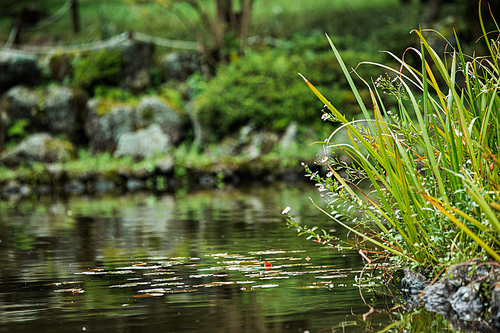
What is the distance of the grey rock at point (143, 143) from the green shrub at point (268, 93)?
4.90 feet

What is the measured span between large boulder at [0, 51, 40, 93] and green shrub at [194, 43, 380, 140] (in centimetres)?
720

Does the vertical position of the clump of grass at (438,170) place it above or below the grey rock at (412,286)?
above

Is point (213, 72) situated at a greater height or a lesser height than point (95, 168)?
greater

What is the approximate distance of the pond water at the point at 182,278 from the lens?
366 centimetres

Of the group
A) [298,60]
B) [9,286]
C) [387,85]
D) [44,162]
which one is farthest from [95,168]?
[387,85]

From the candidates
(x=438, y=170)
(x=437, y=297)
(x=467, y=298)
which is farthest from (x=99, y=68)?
(x=467, y=298)

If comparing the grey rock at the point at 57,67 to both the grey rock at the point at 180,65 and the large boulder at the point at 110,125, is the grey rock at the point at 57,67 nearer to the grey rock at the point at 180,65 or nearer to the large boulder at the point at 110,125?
the large boulder at the point at 110,125

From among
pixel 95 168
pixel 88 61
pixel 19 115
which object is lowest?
pixel 95 168

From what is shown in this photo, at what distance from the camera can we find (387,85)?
427 centimetres

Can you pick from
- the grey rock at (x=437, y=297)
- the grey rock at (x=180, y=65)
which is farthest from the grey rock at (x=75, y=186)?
the grey rock at (x=437, y=297)

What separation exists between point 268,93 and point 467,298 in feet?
60.1

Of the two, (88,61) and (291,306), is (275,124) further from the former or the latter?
(291,306)

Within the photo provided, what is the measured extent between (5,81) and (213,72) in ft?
26.1

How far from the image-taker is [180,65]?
83.2 feet
